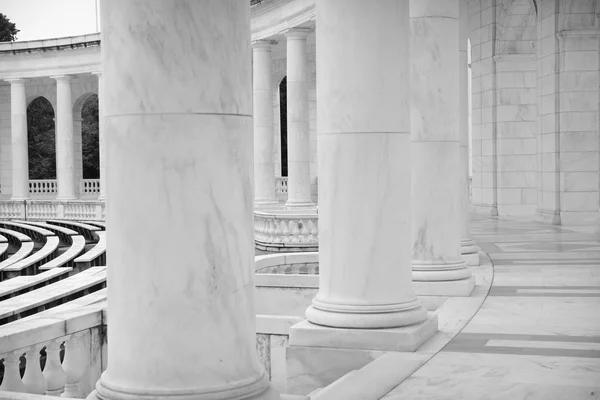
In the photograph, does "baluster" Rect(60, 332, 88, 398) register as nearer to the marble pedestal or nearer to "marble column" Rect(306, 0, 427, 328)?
the marble pedestal

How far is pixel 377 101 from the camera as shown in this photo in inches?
1608

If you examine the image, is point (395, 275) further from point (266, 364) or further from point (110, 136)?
point (110, 136)

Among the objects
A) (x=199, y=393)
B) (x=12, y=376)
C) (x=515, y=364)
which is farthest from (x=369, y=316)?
(x=199, y=393)

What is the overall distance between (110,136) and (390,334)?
65.5 feet

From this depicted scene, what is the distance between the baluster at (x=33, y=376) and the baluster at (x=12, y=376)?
75 cm

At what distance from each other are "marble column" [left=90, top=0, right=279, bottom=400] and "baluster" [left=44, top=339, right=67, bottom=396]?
1605 centimetres

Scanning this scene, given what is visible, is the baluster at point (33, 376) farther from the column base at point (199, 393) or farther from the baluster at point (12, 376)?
the column base at point (199, 393)

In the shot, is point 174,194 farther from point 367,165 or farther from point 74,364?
point 74,364

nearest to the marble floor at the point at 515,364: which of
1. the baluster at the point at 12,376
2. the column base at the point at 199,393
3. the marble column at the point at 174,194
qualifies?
the column base at the point at 199,393

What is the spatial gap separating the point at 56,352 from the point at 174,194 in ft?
64.1

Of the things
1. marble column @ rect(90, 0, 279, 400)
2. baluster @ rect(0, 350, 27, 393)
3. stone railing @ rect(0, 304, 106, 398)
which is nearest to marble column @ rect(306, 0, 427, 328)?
stone railing @ rect(0, 304, 106, 398)

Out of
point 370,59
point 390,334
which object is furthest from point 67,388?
point 370,59

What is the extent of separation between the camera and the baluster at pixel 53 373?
40.4 meters

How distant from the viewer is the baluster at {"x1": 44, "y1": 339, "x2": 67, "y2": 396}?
40.4 meters
